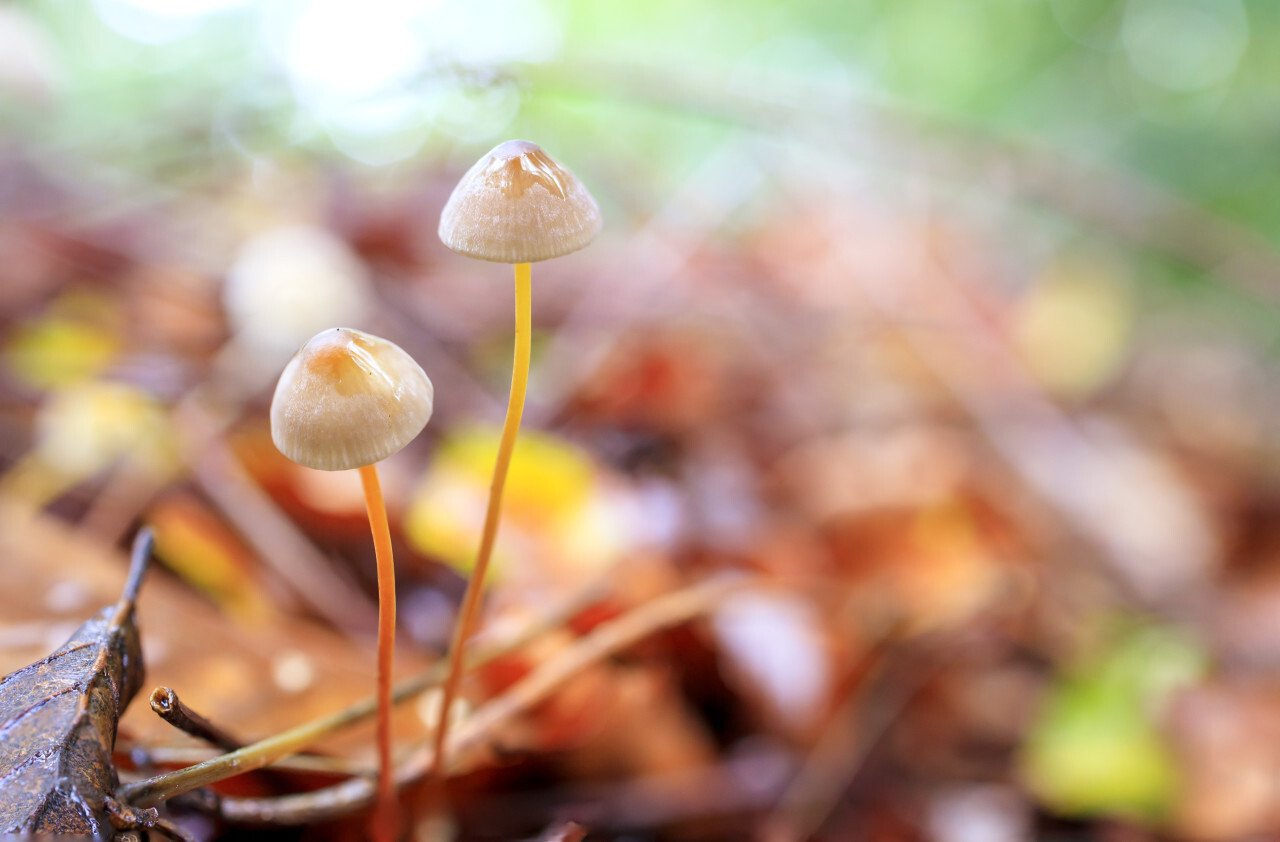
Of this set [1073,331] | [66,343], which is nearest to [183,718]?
[66,343]

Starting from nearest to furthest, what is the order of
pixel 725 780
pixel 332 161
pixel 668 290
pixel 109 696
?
pixel 109 696, pixel 725 780, pixel 668 290, pixel 332 161

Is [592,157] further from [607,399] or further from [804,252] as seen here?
[607,399]

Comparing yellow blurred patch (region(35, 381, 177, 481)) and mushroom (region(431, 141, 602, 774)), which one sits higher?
yellow blurred patch (region(35, 381, 177, 481))

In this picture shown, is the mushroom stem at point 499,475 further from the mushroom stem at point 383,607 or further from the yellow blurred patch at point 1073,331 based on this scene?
the yellow blurred patch at point 1073,331

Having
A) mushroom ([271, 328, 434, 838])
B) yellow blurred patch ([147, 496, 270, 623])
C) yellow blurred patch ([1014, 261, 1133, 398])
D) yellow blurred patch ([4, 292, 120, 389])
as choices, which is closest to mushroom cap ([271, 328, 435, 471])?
mushroom ([271, 328, 434, 838])

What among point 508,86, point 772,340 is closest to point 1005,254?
point 772,340

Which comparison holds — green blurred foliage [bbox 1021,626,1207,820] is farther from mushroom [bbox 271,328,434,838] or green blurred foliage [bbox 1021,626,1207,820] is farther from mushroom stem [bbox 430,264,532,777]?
mushroom [bbox 271,328,434,838]

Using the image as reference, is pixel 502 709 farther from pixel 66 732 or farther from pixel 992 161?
pixel 992 161
